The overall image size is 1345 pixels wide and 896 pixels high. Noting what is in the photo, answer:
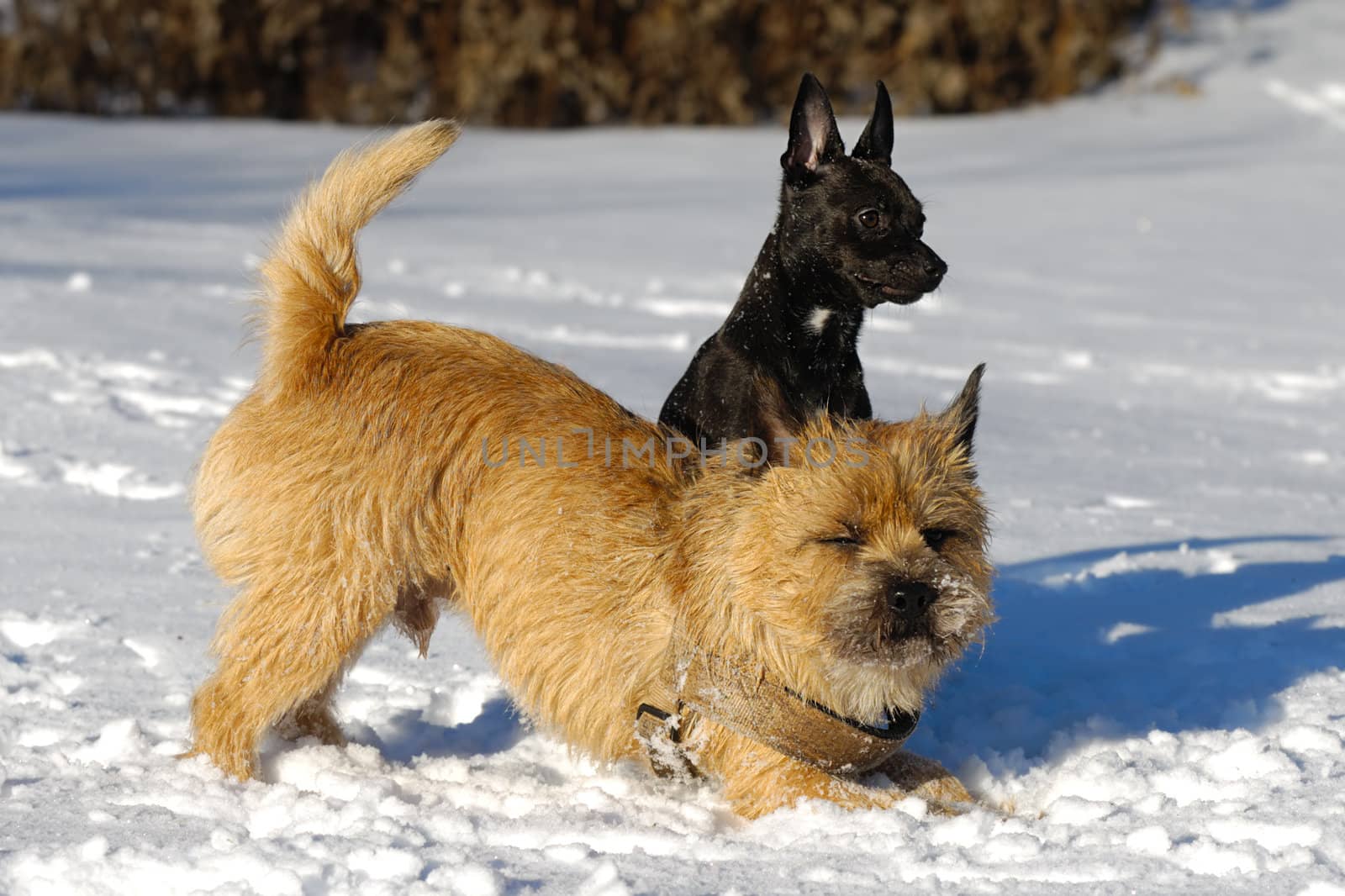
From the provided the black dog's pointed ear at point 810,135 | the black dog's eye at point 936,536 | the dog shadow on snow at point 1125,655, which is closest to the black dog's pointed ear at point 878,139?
the black dog's pointed ear at point 810,135

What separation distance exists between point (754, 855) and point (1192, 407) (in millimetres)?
4845

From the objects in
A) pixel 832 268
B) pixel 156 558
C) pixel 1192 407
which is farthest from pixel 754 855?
pixel 1192 407

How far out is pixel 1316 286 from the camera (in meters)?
9.48

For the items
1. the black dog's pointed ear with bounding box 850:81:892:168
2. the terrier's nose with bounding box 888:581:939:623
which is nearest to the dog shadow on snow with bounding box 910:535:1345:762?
the terrier's nose with bounding box 888:581:939:623

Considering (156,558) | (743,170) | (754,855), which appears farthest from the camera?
(743,170)

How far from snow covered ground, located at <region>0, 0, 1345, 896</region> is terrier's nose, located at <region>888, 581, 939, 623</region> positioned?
45cm

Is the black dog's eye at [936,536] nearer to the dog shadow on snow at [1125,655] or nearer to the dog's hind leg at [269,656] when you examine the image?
the dog shadow on snow at [1125,655]

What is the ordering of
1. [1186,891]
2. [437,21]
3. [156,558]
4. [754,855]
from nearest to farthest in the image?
[1186,891], [754,855], [156,558], [437,21]

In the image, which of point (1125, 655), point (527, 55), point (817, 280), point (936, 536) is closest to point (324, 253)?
point (817, 280)

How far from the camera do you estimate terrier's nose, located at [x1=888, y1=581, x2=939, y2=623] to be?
293 cm

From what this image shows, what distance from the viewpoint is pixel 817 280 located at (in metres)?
4.17

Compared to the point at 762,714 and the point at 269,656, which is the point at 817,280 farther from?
the point at 269,656

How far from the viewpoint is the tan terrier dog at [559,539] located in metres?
3.08

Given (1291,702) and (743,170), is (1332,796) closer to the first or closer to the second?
(1291,702)
